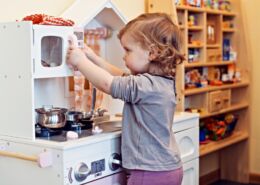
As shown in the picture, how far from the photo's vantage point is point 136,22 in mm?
1490

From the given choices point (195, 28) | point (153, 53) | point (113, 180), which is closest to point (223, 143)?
point (195, 28)

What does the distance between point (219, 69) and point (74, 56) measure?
1.71 meters

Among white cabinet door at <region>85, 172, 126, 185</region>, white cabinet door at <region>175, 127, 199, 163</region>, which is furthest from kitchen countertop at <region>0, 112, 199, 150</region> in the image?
white cabinet door at <region>175, 127, 199, 163</region>

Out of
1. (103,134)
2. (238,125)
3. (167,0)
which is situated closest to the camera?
(103,134)

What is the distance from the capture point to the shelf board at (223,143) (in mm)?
2680

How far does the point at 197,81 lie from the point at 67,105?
1.06 metres

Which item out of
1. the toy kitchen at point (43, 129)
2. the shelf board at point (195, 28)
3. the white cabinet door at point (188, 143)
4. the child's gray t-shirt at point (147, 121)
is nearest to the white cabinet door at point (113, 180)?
the toy kitchen at point (43, 129)

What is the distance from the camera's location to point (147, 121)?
146 centimetres

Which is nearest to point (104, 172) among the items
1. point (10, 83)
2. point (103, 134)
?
point (103, 134)

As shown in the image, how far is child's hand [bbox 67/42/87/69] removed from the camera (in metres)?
1.49

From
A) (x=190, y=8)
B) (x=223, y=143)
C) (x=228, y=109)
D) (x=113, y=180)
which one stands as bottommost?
(x=223, y=143)

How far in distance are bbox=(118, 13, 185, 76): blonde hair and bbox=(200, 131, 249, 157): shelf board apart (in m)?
1.28

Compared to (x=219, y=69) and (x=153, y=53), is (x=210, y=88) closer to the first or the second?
(x=219, y=69)

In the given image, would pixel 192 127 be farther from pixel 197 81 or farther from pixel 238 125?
pixel 238 125
